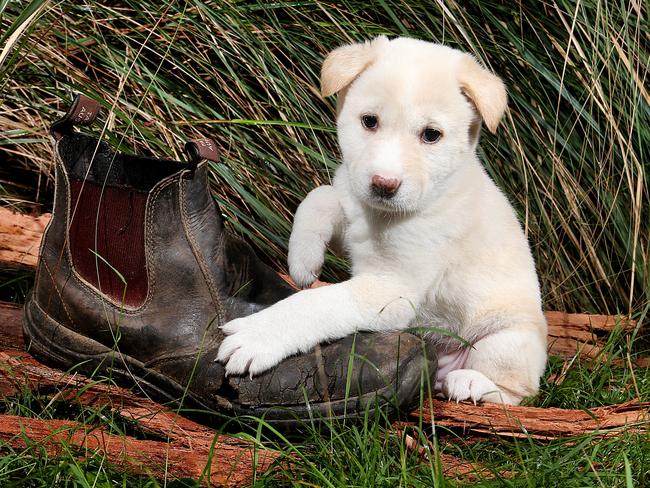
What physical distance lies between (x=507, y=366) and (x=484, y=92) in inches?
31.2

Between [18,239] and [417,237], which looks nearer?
[417,237]

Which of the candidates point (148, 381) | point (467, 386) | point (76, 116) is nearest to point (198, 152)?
point (76, 116)

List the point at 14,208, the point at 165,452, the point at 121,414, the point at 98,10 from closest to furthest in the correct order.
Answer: the point at 165,452 < the point at 121,414 < the point at 14,208 < the point at 98,10

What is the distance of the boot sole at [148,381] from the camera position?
2053 millimetres

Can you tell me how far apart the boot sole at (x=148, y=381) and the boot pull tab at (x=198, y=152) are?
0.54 metres

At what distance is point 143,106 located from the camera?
118 inches

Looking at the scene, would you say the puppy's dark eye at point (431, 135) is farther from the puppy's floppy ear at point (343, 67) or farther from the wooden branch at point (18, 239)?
the wooden branch at point (18, 239)

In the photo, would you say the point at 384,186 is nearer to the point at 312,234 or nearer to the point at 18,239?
the point at 312,234

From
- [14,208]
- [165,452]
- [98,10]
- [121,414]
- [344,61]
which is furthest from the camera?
[98,10]

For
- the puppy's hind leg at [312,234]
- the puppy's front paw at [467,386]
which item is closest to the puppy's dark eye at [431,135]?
the puppy's hind leg at [312,234]

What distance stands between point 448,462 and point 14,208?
5.81ft

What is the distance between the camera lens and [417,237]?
2.33 m

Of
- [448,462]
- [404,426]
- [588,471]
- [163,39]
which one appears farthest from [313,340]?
[163,39]

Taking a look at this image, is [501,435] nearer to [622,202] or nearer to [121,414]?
[121,414]
